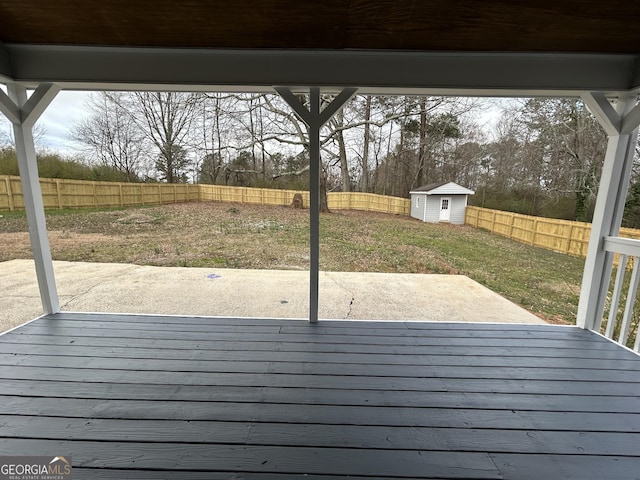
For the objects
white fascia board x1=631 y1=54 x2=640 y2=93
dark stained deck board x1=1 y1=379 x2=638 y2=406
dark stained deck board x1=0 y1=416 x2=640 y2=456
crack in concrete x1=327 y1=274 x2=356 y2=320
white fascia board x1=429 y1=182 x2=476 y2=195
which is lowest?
crack in concrete x1=327 y1=274 x2=356 y2=320

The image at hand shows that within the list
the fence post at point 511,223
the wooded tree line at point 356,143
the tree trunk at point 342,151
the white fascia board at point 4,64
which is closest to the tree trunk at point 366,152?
the wooded tree line at point 356,143

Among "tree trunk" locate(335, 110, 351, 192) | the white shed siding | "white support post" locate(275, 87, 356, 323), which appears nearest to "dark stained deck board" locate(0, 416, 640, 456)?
"white support post" locate(275, 87, 356, 323)

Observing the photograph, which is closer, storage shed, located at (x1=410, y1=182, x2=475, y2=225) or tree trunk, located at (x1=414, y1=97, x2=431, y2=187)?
storage shed, located at (x1=410, y1=182, x2=475, y2=225)

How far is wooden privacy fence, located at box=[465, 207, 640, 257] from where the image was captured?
4.00 m

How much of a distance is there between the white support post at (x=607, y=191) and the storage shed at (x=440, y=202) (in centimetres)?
224

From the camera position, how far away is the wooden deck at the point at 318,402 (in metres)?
1.17

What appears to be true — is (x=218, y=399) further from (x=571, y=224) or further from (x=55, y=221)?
(x=55, y=221)

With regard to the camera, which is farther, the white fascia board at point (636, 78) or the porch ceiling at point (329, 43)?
the white fascia board at point (636, 78)

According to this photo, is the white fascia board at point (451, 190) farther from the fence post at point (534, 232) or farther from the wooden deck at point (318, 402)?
the wooden deck at point (318, 402)

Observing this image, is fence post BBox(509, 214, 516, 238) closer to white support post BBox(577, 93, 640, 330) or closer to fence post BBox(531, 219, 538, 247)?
fence post BBox(531, 219, 538, 247)

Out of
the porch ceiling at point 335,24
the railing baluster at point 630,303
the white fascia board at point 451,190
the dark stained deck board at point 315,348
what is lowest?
the dark stained deck board at point 315,348

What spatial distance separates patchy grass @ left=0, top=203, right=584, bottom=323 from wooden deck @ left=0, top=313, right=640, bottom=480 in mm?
2573

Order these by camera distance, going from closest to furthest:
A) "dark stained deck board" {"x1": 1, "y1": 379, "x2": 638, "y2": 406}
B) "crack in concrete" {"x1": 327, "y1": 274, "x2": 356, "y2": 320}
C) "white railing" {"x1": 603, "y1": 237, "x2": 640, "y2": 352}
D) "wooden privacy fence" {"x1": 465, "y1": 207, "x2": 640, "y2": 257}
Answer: "dark stained deck board" {"x1": 1, "y1": 379, "x2": 638, "y2": 406}, "white railing" {"x1": 603, "y1": 237, "x2": 640, "y2": 352}, "crack in concrete" {"x1": 327, "y1": 274, "x2": 356, "y2": 320}, "wooden privacy fence" {"x1": 465, "y1": 207, "x2": 640, "y2": 257}

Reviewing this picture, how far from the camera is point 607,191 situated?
2303 mm
